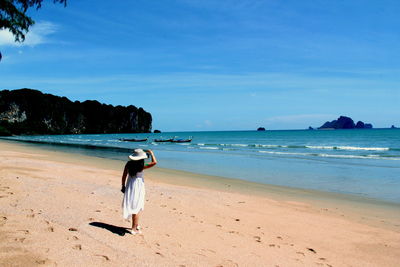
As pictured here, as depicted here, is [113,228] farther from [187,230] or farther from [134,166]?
[187,230]

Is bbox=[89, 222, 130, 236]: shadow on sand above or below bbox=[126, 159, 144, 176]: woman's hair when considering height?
below

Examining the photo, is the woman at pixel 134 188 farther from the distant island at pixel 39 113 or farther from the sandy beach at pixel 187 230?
the distant island at pixel 39 113

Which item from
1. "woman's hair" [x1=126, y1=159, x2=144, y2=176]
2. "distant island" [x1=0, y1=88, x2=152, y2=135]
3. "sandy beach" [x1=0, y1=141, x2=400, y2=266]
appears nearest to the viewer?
"sandy beach" [x1=0, y1=141, x2=400, y2=266]

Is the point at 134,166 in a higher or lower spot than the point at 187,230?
higher

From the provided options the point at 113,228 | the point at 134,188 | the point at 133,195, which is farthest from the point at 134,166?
the point at 113,228

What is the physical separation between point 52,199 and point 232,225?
15.3 feet

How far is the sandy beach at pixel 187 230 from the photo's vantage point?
509 cm

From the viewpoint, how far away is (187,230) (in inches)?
268

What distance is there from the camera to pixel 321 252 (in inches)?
243

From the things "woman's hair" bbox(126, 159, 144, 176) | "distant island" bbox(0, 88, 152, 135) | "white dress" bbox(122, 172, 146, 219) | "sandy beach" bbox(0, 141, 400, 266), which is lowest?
"sandy beach" bbox(0, 141, 400, 266)

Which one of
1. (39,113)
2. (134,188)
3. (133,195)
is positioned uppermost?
(39,113)

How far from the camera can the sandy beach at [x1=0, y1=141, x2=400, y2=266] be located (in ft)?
16.7

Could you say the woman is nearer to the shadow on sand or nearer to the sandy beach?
the shadow on sand

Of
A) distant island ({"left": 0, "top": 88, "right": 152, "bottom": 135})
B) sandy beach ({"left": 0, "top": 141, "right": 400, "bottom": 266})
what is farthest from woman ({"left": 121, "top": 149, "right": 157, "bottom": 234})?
distant island ({"left": 0, "top": 88, "right": 152, "bottom": 135})
